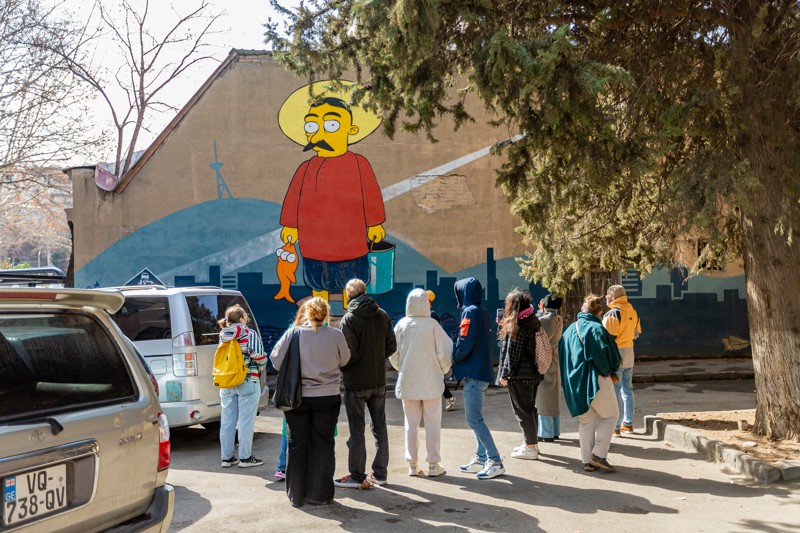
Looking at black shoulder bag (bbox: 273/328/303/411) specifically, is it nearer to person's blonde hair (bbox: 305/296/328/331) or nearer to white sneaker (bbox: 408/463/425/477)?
person's blonde hair (bbox: 305/296/328/331)

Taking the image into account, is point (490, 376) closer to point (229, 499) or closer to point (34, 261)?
point (229, 499)

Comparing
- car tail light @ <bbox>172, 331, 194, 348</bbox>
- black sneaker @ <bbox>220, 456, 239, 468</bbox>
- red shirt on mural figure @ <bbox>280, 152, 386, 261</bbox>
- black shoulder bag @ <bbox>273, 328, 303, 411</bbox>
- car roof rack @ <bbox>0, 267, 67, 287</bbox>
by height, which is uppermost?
red shirt on mural figure @ <bbox>280, 152, 386, 261</bbox>

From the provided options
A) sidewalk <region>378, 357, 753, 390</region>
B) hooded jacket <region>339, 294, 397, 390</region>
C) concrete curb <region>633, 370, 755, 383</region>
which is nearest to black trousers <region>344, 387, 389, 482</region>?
hooded jacket <region>339, 294, 397, 390</region>

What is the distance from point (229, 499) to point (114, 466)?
3.31 meters

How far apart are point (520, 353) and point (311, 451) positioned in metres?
2.65

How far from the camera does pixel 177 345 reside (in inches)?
358

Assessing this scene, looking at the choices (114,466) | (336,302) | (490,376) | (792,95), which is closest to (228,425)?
(490,376)

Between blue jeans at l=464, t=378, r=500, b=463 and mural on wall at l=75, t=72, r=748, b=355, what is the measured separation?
956cm

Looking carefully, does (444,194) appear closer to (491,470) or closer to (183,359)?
(183,359)

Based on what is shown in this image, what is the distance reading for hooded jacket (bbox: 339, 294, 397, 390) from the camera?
752 centimetres

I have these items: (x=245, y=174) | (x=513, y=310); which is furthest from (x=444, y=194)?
(x=513, y=310)

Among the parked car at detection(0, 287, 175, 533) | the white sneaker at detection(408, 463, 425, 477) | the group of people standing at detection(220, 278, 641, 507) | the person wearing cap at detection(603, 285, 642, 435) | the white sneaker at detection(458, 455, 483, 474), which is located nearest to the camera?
the parked car at detection(0, 287, 175, 533)

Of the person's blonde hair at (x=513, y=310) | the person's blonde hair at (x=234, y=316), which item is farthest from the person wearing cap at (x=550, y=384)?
the person's blonde hair at (x=234, y=316)

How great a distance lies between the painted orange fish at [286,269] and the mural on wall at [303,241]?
2 centimetres
